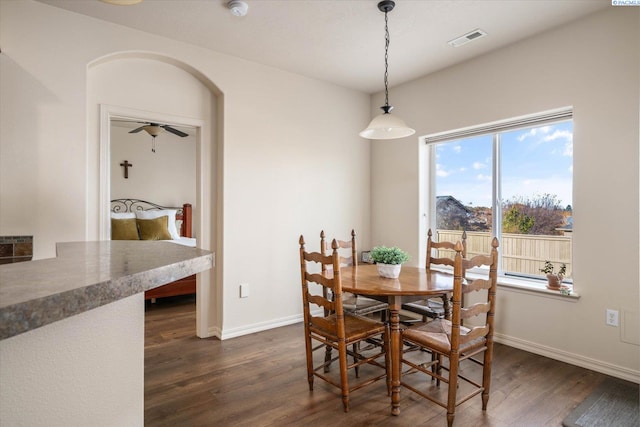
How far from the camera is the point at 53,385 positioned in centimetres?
74

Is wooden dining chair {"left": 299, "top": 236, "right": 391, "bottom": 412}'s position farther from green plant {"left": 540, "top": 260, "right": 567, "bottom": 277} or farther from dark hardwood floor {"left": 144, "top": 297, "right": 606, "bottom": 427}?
green plant {"left": 540, "top": 260, "right": 567, "bottom": 277}

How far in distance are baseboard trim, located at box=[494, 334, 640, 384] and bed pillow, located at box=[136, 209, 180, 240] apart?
4.59 meters

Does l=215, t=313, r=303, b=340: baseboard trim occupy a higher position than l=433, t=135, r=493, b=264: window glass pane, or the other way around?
l=433, t=135, r=493, b=264: window glass pane

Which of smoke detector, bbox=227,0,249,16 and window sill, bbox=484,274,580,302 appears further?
window sill, bbox=484,274,580,302

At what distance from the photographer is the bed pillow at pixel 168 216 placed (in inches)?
210

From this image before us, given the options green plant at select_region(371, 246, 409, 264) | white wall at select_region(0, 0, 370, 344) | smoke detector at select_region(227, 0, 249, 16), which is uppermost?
smoke detector at select_region(227, 0, 249, 16)

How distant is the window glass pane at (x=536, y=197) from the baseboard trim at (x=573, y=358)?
0.62 meters

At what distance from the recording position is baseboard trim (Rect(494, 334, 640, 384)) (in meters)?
2.50

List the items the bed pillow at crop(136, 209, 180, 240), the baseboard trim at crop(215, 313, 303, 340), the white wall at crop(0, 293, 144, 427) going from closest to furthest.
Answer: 1. the white wall at crop(0, 293, 144, 427)
2. the baseboard trim at crop(215, 313, 303, 340)
3. the bed pillow at crop(136, 209, 180, 240)

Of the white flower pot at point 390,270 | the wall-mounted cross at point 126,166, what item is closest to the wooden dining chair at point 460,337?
the white flower pot at point 390,270

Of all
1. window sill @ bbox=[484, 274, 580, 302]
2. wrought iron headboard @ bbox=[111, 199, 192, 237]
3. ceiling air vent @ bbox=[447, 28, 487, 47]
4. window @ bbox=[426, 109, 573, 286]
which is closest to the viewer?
window sill @ bbox=[484, 274, 580, 302]

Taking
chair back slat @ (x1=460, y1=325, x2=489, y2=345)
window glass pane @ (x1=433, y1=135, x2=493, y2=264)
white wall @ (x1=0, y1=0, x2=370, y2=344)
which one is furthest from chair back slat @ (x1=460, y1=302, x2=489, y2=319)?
white wall @ (x1=0, y1=0, x2=370, y2=344)

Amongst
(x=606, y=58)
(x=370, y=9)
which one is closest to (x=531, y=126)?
(x=606, y=58)

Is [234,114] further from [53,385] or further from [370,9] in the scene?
[53,385]
